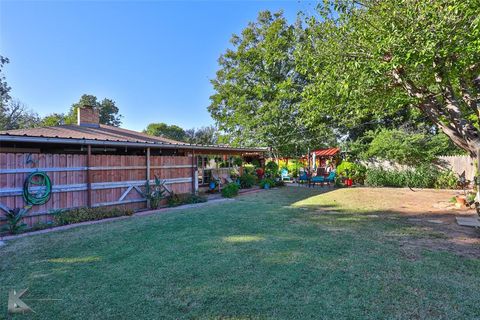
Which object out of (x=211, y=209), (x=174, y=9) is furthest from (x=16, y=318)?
(x=174, y=9)

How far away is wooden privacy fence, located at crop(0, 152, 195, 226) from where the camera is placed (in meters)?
6.37

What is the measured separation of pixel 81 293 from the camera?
3.09m

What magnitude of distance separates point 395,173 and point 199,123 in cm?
3458

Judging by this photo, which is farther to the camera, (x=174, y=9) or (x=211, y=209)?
(x=174, y=9)

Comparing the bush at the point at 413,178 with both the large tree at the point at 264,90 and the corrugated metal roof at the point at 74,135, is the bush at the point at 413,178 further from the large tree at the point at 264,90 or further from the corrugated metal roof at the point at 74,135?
the corrugated metal roof at the point at 74,135

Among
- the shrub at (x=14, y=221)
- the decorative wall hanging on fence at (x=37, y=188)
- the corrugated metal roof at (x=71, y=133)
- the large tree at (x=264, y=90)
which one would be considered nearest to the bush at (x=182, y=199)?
the corrugated metal roof at (x=71, y=133)

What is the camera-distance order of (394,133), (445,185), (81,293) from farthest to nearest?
1. (394,133)
2. (445,185)
3. (81,293)

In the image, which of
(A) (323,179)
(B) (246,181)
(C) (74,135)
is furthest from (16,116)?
(A) (323,179)

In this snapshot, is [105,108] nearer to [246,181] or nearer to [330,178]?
[246,181]

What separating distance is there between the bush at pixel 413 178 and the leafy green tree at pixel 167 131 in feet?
111

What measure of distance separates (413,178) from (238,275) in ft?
47.1

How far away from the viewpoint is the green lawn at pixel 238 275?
2.72m

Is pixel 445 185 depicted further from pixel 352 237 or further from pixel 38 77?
pixel 38 77

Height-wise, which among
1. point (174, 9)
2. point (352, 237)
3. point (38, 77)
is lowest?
point (352, 237)
